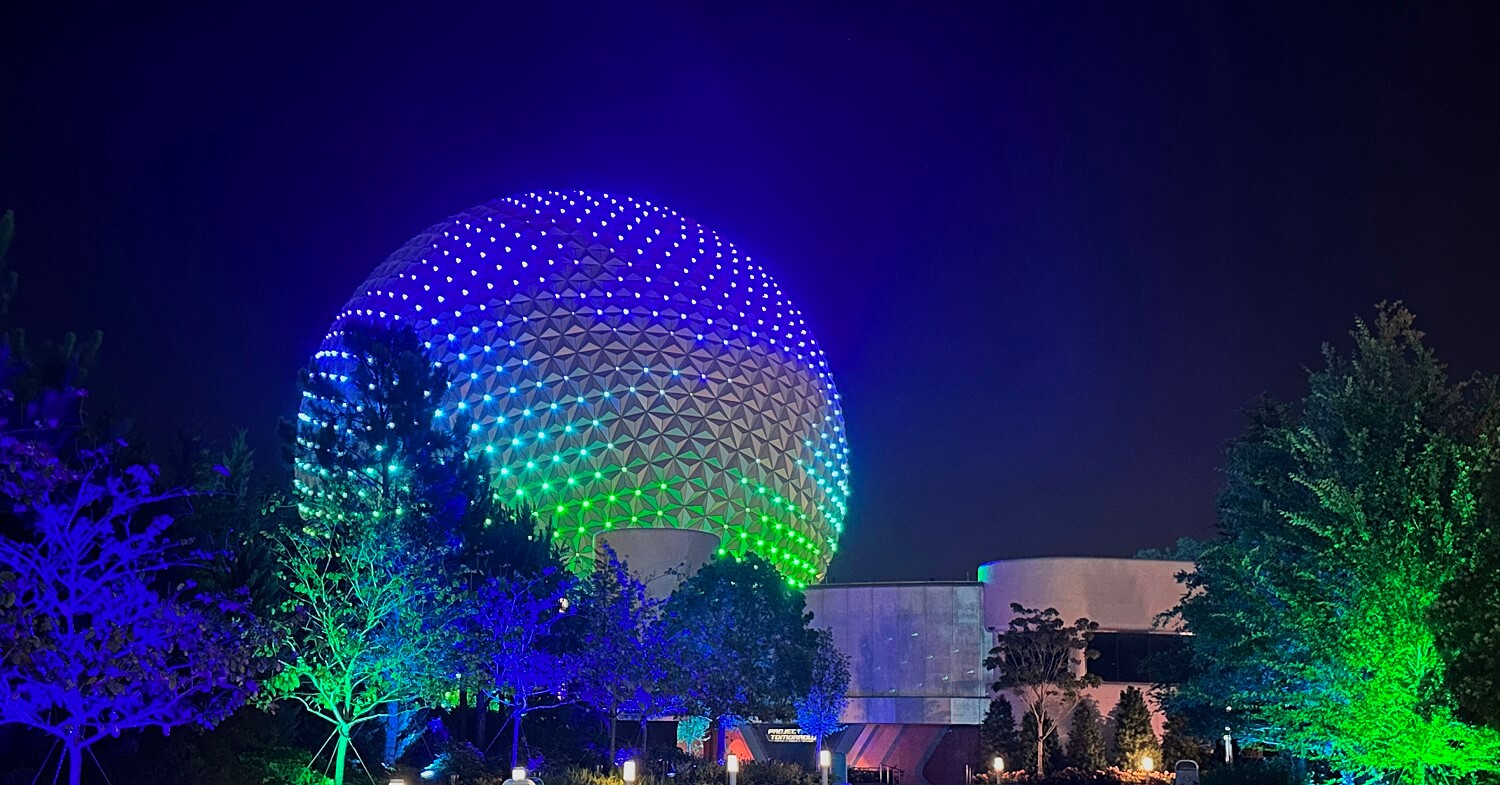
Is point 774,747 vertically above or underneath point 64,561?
underneath

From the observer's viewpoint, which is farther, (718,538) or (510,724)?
(718,538)

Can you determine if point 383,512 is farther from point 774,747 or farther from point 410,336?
point 774,747

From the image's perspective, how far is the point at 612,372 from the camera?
4462cm

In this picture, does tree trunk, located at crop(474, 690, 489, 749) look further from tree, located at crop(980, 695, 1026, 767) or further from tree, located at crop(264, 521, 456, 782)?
tree, located at crop(980, 695, 1026, 767)

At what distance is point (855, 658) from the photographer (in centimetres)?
5438

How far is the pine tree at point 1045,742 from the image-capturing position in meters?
45.8

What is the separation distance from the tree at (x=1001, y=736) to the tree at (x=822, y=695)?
215 inches

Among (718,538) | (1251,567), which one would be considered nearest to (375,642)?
(1251,567)

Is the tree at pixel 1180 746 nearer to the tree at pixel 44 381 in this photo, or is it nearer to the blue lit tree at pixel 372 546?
the blue lit tree at pixel 372 546

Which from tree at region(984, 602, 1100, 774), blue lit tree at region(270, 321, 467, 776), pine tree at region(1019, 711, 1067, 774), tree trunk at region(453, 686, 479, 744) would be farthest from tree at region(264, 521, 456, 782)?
pine tree at region(1019, 711, 1067, 774)

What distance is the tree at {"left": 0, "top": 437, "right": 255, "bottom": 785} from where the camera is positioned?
1680 cm

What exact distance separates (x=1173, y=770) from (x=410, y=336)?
31318 millimetres

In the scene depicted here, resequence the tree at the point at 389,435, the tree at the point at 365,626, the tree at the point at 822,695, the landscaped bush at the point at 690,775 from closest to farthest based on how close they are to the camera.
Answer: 1. the tree at the point at 365,626
2. the landscaped bush at the point at 690,775
3. the tree at the point at 389,435
4. the tree at the point at 822,695

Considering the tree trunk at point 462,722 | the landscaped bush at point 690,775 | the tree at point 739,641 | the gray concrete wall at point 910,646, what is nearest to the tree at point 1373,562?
the landscaped bush at point 690,775
